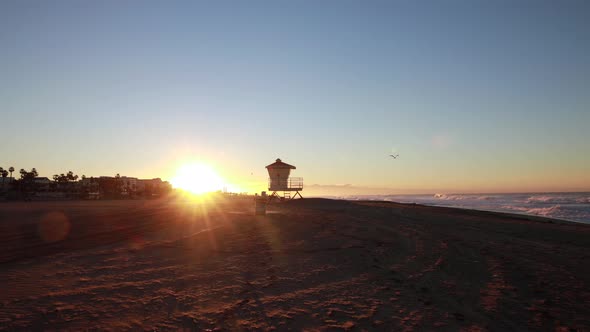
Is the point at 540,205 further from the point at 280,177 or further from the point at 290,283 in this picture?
the point at 290,283

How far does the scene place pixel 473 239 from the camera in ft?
38.6

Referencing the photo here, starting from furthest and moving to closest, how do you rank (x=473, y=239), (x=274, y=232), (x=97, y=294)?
(x=274, y=232) < (x=473, y=239) < (x=97, y=294)

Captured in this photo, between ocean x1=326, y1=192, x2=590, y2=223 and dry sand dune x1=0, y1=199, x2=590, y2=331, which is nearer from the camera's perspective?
dry sand dune x1=0, y1=199, x2=590, y2=331

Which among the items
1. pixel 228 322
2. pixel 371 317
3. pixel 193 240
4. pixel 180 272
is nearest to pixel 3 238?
pixel 193 240

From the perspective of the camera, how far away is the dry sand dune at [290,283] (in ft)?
15.2

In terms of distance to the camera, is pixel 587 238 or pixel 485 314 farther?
pixel 587 238

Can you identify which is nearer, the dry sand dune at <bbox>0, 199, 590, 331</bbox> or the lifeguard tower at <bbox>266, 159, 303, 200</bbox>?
the dry sand dune at <bbox>0, 199, 590, 331</bbox>

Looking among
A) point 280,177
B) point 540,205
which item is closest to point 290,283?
point 280,177

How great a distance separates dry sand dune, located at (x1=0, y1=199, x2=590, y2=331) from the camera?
4625 mm

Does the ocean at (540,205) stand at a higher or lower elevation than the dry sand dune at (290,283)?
higher

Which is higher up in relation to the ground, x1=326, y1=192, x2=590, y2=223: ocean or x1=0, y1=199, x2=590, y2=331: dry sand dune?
x1=326, y1=192, x2=590, y2=223: ocean

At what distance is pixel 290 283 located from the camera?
6316mm

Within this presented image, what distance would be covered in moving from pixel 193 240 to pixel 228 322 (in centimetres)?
692

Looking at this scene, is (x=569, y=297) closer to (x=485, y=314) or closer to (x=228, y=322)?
(x=485, y=314)
